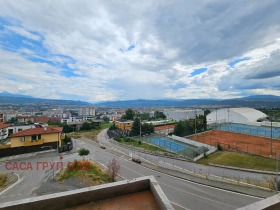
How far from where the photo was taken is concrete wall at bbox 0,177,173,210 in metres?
3.19

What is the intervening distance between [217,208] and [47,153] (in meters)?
25.9

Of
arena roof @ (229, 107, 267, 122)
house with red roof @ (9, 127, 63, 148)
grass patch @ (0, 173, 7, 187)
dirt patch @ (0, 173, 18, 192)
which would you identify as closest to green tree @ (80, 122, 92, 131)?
house with red roof @ (9, 127, 63, 148)

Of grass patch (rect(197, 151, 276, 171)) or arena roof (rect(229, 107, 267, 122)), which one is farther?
arena roof (rect(229, 107, 267, 122))

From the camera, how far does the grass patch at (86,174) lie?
55.0ft

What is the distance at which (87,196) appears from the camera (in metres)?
3.53

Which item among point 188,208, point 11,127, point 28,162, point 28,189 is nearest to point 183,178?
point 188,208

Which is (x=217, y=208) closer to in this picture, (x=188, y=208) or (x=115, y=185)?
(x=188, y=208)

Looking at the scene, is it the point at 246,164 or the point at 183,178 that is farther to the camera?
the point at 246,164

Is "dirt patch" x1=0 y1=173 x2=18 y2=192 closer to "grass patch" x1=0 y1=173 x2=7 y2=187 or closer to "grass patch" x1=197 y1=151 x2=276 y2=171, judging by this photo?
"grass patch" x1=0 y1=173 x2=7 y2=187

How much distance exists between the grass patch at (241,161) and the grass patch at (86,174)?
13384mm

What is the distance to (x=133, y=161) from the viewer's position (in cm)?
2548

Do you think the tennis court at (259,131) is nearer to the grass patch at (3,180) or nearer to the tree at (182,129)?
the tree at (182,129)

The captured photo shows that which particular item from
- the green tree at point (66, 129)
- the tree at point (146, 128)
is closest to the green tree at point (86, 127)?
the green tree at point (66, 129)

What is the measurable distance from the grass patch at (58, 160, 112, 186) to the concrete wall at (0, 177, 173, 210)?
13275 mm
